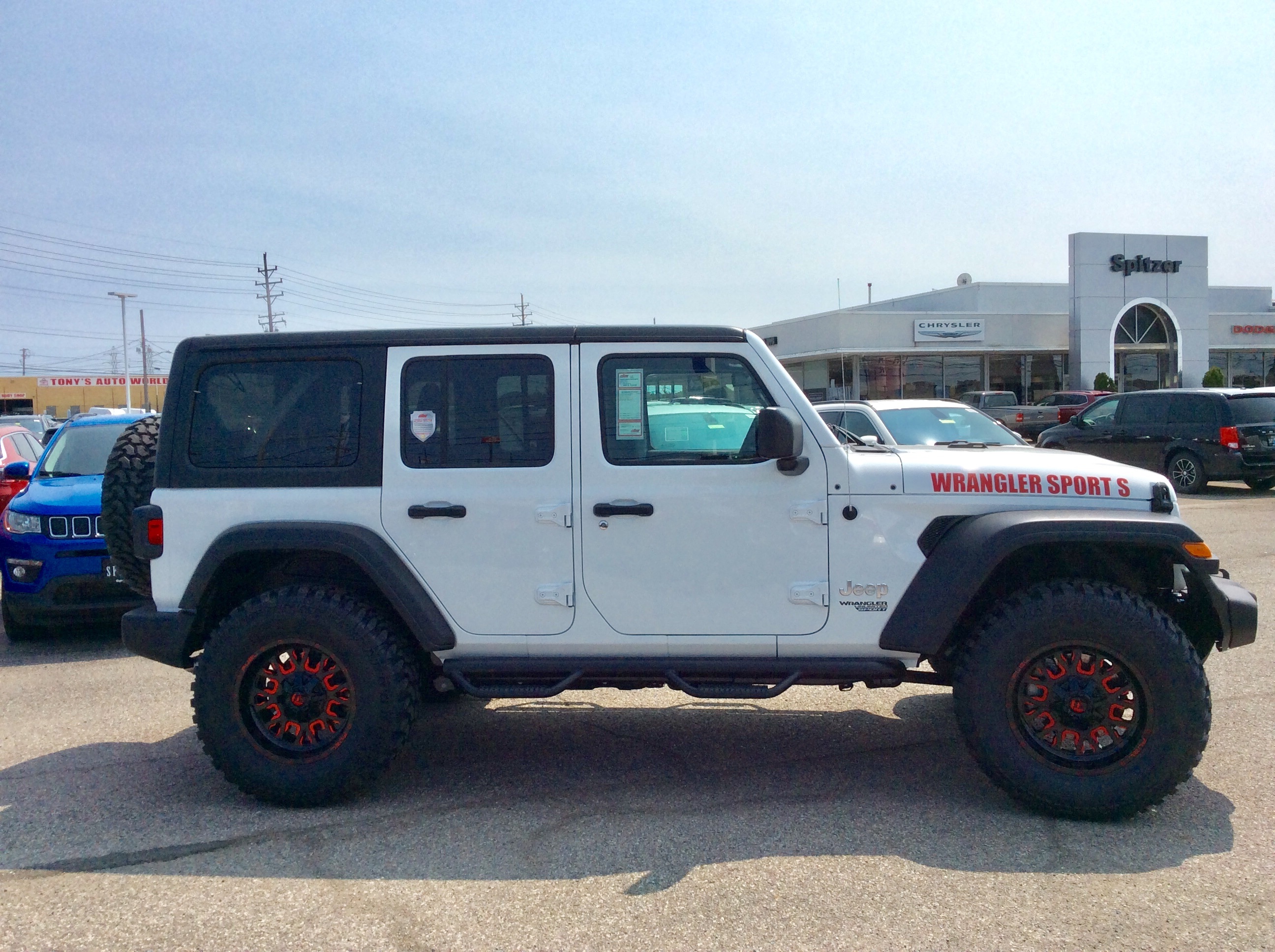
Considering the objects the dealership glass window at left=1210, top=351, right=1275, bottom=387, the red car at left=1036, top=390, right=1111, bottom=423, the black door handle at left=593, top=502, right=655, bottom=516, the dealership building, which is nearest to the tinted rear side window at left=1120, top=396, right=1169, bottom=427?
the red car at left=1036, top=390, right=1111, bottom=423

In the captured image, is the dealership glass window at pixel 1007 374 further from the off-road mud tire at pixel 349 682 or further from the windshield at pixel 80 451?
the off-road mud tire at pixel 349 682

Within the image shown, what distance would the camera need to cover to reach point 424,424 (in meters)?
4.62

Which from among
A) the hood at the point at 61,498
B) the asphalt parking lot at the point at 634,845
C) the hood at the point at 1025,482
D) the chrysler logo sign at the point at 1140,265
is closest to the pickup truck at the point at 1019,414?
the chrysler logo sign at the point at 1140,265

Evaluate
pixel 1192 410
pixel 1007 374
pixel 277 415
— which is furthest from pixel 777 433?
pixel 1007 374

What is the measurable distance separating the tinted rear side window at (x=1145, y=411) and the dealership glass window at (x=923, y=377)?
23.4 metres

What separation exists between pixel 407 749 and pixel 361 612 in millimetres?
1218

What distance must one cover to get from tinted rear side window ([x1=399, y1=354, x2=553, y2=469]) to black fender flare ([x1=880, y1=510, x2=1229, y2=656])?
5.75 ft

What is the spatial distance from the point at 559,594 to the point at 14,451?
995cm

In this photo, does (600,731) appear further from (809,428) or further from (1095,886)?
(1095,886)

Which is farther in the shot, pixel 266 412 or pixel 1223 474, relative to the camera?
pixel 1223 474

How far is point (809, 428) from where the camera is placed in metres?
4.47

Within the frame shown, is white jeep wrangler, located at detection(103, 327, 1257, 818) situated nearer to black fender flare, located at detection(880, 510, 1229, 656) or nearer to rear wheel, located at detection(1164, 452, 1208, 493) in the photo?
black fender flare, located at detection(880, 510, 1229, 656)

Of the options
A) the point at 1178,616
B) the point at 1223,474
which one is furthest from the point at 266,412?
the point at 1223,474

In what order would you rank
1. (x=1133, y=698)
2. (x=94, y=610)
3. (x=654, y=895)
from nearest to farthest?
(x=654, y=895) < (x=1133, y=698) < (x=94, y=610)
